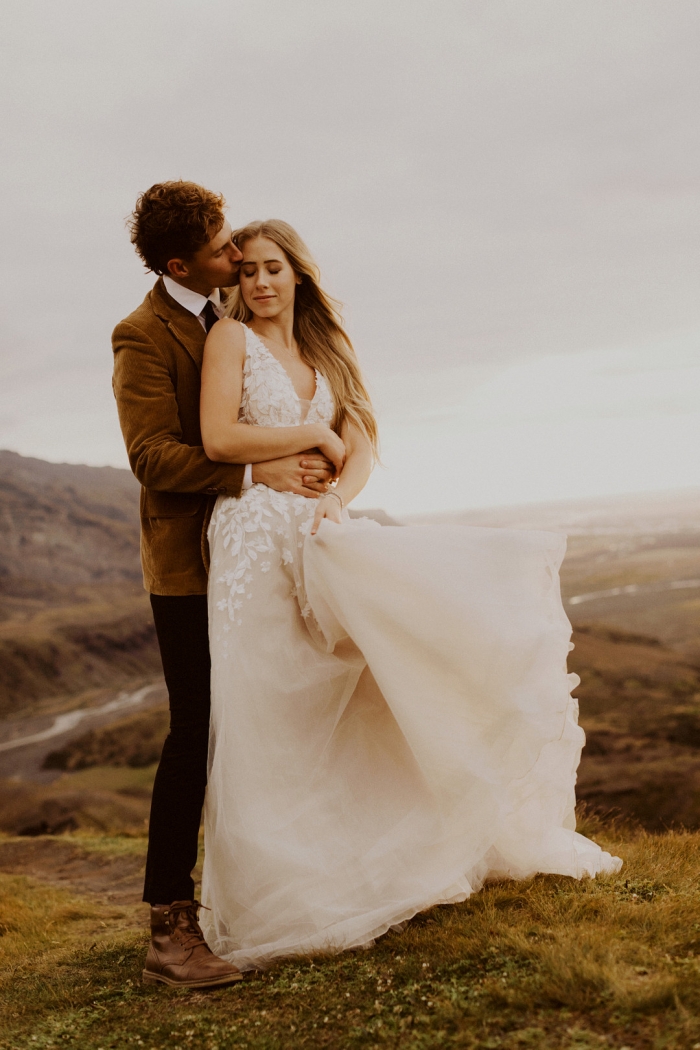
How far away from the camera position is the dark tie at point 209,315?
4.32 metres

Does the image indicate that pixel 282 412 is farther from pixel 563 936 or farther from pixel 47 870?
pixel 47 870

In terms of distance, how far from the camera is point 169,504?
13.6ft

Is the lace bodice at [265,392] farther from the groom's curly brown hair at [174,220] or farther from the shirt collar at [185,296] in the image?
the groom's curly brown hair at [174,220]

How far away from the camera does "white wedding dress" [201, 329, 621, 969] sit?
3723 mm

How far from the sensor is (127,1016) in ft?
11.5

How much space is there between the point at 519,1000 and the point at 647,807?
31768mm

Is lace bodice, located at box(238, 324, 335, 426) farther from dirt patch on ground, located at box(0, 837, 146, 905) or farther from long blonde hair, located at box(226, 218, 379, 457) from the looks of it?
dirt patch on ground, located at box(0, 837, 146, 905)

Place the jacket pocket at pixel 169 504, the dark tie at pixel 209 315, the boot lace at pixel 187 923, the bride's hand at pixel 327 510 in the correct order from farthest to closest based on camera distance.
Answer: the dark tie at pixel 209 315 → the jacket pocket at pixel 169 504 → the bride's hand at pixel 327 510 → the boot lace at pixel 187 923

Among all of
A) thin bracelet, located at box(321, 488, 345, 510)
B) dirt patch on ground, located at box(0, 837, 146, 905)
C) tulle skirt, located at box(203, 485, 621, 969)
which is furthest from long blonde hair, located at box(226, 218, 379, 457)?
dirt patch on ground, located at box(0, 837, 146, 905)

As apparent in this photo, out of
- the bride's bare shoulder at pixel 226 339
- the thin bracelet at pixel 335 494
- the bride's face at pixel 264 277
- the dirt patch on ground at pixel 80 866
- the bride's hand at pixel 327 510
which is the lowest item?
the dirt patch on ground at pixel 80 866

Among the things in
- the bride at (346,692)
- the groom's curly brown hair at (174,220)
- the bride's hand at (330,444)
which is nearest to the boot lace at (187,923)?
the bride at (346,692)

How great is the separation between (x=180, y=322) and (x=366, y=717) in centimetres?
Answer: 220

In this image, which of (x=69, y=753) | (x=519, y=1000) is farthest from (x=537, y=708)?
(x=69, y=753)

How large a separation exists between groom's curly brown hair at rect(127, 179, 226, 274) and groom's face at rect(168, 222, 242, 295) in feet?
0.11
